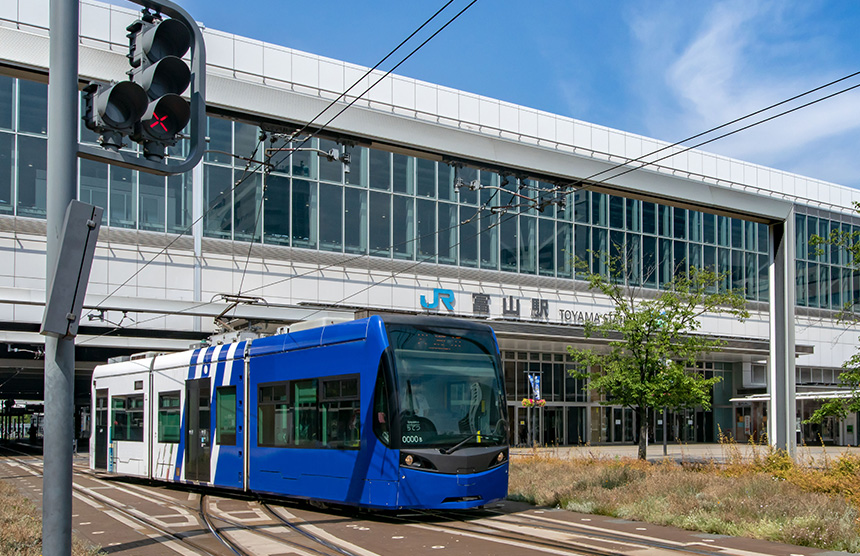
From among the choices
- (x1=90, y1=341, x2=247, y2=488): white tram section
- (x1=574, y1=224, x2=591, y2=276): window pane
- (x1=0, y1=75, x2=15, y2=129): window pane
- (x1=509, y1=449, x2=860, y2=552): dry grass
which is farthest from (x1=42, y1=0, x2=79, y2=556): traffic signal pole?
(x1=574, y1=224, x2=591, y2=276): window pane

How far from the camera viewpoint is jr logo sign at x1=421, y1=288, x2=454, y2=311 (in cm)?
3803

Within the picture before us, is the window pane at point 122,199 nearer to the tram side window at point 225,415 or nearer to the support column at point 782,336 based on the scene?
the tram side window at point 225,415

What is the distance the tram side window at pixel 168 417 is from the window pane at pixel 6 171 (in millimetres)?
15290

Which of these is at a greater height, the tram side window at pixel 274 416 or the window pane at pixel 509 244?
the window pane at pixel 509 244

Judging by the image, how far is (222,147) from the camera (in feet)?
113

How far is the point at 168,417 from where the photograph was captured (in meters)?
18.7

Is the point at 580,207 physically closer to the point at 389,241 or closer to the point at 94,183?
the point at 389,241

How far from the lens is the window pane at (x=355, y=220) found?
3694 cm

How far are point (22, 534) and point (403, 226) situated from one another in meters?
29.4

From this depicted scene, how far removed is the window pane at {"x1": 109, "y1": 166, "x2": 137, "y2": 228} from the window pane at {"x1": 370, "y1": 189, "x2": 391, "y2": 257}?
9947 millimetres

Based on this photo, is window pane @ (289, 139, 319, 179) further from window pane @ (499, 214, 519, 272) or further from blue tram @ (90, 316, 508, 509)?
blue tram @ (90, 316, 508, 509)

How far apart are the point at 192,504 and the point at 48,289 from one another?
36.8 ft

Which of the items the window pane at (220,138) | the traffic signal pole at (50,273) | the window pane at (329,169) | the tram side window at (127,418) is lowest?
the tram side window at (127,418)

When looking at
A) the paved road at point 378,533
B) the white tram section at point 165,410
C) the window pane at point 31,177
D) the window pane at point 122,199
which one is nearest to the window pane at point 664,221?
the window pane at point 122,199
